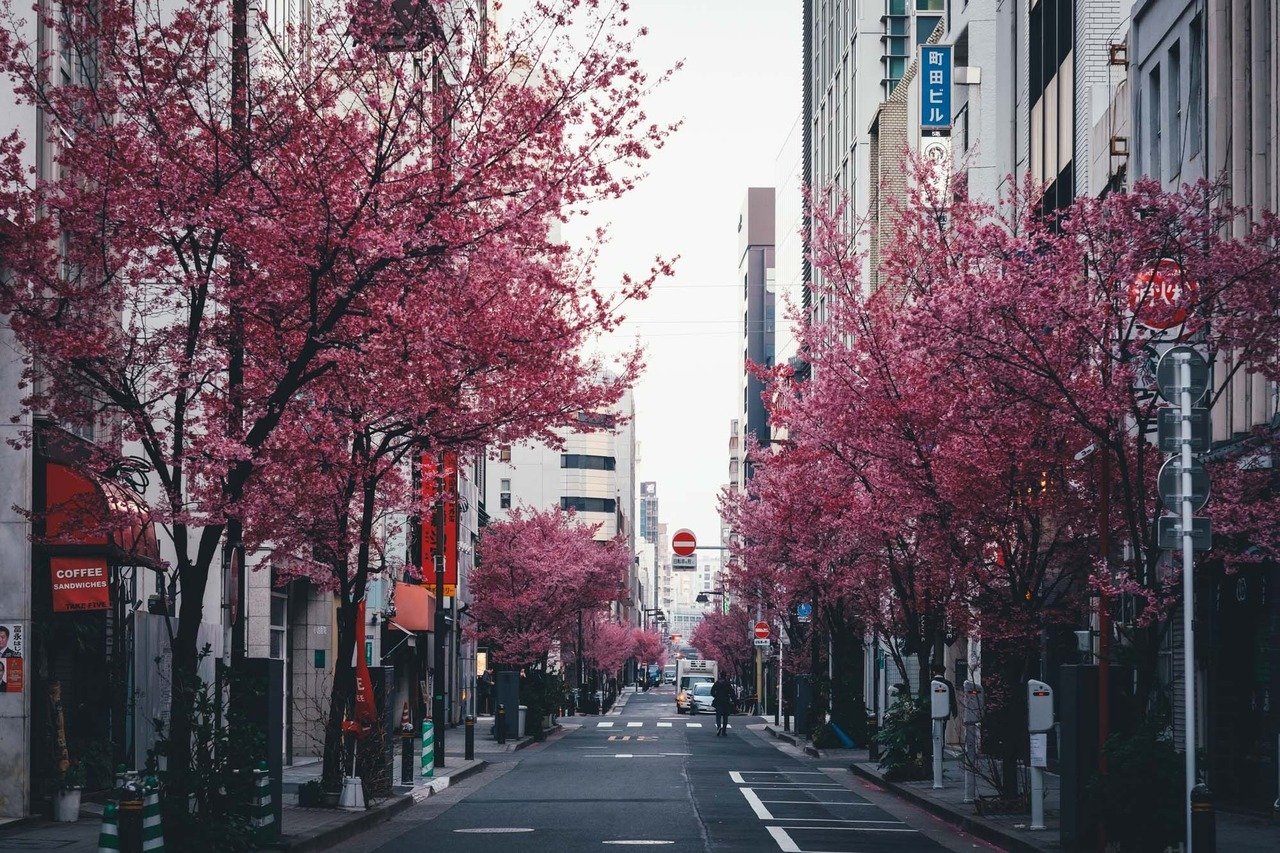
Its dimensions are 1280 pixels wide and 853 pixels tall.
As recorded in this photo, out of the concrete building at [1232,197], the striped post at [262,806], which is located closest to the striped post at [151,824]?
the striped post at [262,806]

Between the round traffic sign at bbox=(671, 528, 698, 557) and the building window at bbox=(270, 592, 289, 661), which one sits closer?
the building window at bbox=(270, 592, 289, 661)

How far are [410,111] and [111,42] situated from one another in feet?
10.6

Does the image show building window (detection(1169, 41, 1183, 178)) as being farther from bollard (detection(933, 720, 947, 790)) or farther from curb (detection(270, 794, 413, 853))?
curb (detection(270, 794, 413, 853))

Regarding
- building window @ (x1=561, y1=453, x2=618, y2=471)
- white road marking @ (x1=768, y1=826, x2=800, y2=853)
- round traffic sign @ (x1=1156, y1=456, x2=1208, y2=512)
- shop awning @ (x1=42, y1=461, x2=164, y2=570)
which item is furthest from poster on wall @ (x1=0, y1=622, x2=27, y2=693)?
building window @ (x1=561, y1=453, x2=618, y2=471)

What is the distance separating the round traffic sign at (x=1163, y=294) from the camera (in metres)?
18.5

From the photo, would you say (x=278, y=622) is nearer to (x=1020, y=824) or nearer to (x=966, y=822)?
(x=966, y=822)

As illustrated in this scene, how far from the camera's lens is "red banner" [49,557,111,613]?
72.3 feet

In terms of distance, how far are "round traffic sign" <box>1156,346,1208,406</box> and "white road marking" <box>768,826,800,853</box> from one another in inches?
266

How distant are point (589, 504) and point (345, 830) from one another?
138m

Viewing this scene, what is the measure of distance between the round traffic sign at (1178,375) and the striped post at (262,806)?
9.91 m

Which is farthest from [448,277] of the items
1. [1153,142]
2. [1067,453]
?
[1153,142]

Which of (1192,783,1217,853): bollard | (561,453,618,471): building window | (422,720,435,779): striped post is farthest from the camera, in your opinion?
(561,453,618,471): building window

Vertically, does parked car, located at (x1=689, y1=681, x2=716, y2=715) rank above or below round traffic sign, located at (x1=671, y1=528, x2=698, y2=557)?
below

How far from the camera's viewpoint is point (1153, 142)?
29297 mm
